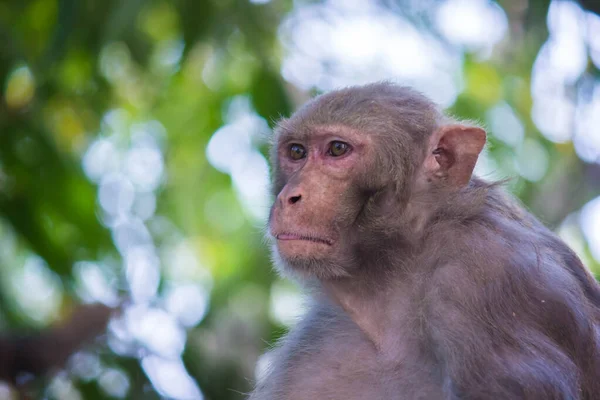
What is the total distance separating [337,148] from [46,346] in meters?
3.03

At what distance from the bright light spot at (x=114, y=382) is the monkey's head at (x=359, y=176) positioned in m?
2.35

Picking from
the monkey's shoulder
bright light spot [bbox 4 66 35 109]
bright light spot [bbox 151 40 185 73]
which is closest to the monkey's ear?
the monkey's shoulder

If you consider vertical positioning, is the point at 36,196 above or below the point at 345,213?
below

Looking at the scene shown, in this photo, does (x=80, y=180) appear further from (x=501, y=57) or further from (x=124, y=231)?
(x=501, y=57)

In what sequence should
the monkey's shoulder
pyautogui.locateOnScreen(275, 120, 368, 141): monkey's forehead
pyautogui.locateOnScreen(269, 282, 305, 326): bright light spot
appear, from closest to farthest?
the monkey's shoulder, pyautogui.locateOnScreen(275, 120, 368, 141): monkey's forehead, pyautogui.locateOnScreen(269, 282, 305, 326): bright light spot

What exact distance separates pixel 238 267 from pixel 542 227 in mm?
6051

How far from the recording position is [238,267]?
10.9 meters

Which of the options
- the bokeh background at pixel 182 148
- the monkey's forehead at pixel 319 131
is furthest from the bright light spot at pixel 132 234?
the monkey's forehead at pixel 319 131

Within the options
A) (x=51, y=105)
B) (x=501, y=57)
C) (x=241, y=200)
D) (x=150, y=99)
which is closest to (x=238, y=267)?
(x=241, y=200)

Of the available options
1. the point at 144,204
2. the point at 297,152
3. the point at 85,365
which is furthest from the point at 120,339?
the point at 144,204

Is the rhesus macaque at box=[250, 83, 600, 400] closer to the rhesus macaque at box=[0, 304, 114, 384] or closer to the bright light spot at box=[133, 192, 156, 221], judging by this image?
the rhesus macaque at box=[0, 304, 114, 384]

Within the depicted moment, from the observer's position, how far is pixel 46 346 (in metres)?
7.00

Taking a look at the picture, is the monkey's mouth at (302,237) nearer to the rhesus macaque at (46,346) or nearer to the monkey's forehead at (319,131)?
the monkey's forehead at (319,131)

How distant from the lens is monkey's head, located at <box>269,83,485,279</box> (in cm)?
486
